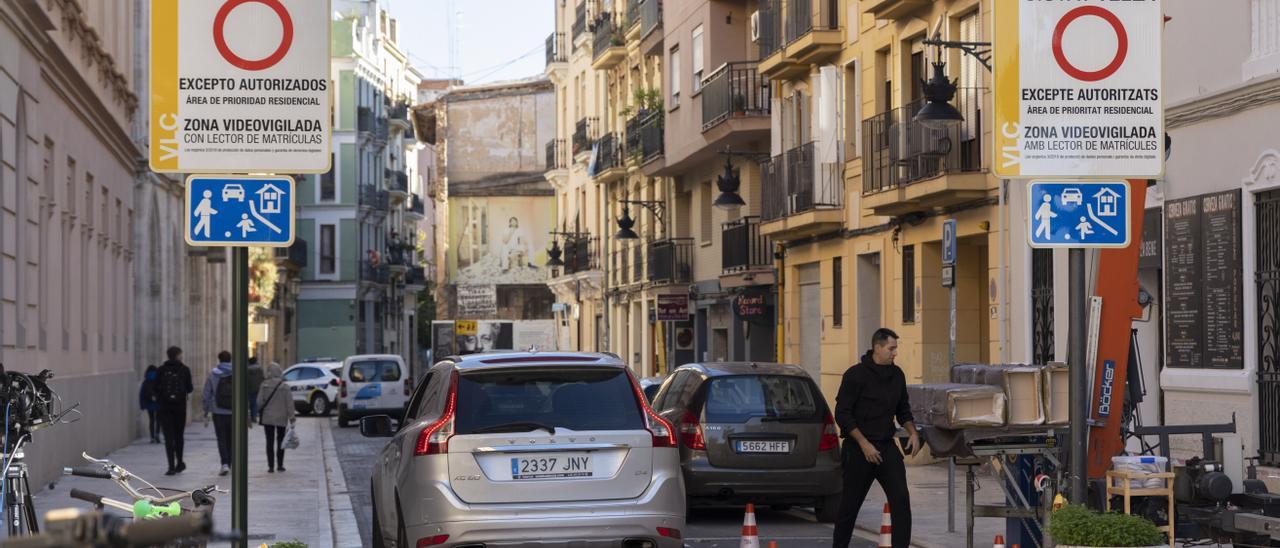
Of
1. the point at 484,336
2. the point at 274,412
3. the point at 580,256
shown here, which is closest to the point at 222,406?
the point at 274,412

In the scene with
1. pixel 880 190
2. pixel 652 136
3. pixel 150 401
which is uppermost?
pixel 652 136

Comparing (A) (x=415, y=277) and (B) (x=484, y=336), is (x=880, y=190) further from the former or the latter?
(A) (x=415, y=277)

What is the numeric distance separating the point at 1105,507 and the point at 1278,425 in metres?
5.07

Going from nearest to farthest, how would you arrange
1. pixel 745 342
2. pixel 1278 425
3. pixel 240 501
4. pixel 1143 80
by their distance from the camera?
1. pixel 240 501
2. pixel 1143 80
3. pixel 1278 425
4. pixel 745 342

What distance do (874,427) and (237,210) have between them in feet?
18.9

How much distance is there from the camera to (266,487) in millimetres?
23078

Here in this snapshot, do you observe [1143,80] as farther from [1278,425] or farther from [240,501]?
[1278,425]

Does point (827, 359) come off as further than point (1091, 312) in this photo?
Yes

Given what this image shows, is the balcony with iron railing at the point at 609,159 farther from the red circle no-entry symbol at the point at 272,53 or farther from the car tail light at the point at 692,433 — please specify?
the red circle no-entry symbol at the point at 272,53

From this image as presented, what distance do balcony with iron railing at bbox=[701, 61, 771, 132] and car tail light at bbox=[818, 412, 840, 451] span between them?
19180 mm

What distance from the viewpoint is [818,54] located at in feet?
103

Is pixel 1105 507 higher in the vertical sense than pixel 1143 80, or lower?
lower

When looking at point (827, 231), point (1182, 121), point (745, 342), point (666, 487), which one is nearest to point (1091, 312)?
point (666, 487)

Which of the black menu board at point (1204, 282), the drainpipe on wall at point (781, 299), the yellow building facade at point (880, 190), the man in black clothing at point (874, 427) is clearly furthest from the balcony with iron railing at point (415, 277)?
the man in black clothing at point (874, 427)
